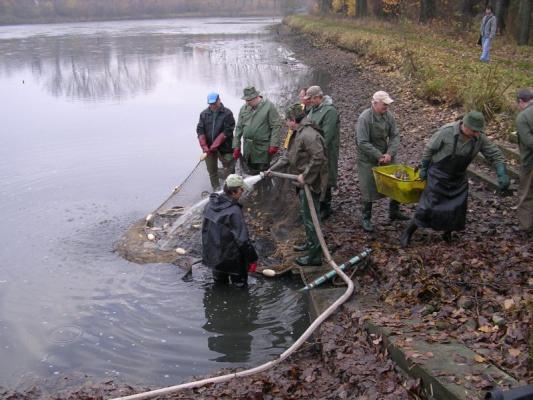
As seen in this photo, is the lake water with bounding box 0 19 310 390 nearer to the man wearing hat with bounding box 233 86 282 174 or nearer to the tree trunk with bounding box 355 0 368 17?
the man wearing hat with bounding box 233 86 282 174

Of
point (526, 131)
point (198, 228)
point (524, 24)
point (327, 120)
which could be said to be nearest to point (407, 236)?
point (526, 131)

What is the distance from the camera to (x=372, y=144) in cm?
834

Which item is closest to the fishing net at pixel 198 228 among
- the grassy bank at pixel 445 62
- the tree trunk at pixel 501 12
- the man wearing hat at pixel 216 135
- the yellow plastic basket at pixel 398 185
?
the man wearing hat at pixel 216 135

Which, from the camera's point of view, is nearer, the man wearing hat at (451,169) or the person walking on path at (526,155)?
the man wearing hat at (451,169)

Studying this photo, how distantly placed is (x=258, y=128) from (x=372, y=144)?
7.67ft

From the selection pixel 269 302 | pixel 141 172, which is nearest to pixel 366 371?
pixel 269 302

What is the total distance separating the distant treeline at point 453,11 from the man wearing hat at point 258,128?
2040 cm

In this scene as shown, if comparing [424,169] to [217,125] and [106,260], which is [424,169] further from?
[106,260]

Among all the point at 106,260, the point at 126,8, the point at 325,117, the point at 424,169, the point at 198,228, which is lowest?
the point at 106,260

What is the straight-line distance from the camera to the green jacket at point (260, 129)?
9.84 metres

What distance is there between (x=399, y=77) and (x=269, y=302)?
14763 mm

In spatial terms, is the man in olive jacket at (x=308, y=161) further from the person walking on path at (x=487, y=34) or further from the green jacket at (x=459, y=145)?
the person walking on path at (x=487, y=34)

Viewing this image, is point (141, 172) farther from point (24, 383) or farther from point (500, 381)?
point (500, 381)

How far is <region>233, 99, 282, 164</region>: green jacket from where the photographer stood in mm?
9836
